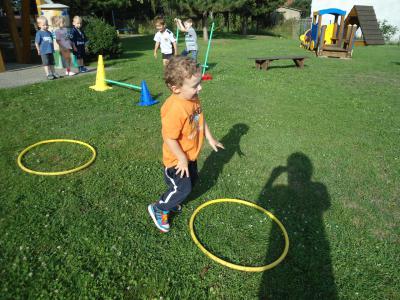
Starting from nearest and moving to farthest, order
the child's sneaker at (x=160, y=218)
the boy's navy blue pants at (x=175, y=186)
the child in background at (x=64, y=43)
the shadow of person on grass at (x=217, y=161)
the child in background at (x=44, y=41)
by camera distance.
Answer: the boy's navy blue pants at (x=175, y=186), the child's sneaker at (x=160, y=218), the shadow of person on grass at (x=217, y=161), the child in background at (x=44, y=41), the child in background at (x=64, y=43)

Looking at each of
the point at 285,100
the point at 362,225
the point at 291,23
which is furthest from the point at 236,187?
the point at 291,23

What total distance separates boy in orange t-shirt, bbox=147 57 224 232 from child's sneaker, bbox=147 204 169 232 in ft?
0.10

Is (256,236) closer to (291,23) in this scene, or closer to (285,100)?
(285,100)

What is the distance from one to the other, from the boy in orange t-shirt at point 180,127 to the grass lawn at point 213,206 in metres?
0.60

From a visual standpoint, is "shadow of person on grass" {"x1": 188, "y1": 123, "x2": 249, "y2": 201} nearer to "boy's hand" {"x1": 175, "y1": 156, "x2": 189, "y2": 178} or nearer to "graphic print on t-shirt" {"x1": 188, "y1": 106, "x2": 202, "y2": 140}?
"boy's hand" {"x1": 175, "y1": 156, "x2": 189, "y2": 178}

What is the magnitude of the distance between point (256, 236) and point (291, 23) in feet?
128

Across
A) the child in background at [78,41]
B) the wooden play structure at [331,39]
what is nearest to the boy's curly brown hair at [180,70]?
the child in background at [78,41]

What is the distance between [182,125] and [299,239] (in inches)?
74.1

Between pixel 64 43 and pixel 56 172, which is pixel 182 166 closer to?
pixel 56 172

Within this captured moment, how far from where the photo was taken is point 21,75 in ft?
37.3

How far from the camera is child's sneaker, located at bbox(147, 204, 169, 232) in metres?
3.47

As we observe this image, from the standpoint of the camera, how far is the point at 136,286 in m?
2.83

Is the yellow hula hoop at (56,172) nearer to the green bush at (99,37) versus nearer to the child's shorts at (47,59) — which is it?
the child's shorts at (47,59)

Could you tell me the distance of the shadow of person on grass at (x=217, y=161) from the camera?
437cm
